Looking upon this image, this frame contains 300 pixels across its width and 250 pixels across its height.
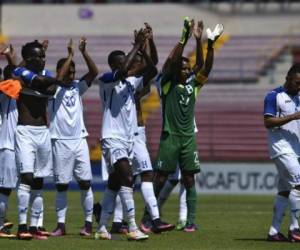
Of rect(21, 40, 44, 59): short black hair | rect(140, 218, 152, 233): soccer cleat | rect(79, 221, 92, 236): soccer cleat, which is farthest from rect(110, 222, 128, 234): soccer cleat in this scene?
rect(21, 40, 44, 59): short black hair

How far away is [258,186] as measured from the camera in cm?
2886

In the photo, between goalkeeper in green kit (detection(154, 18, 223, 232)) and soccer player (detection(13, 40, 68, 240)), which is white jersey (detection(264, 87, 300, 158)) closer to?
goalkeeper in green kit (detection(154, 18, 223, 232))

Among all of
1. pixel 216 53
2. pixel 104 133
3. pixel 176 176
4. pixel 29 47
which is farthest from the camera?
pixel 216 53

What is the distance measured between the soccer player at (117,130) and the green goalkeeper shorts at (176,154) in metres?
1.20

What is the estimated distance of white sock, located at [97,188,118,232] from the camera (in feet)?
49.0

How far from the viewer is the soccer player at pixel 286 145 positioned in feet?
47.8

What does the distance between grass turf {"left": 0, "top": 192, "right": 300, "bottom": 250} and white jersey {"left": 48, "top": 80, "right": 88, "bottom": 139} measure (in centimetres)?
142

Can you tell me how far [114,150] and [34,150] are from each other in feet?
3.45

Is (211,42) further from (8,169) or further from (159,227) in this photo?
(8,169)

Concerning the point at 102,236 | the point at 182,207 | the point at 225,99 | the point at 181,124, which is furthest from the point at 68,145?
the point at 225,99

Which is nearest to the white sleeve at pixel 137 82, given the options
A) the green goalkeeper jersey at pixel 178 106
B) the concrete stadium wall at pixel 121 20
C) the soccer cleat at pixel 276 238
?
the green goalkeeper jersey at pixel 178 106

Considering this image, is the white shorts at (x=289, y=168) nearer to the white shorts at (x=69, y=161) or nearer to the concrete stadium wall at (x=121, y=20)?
the white shorts at (x=69, y=161)

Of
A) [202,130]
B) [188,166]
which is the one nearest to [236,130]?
[202,130]

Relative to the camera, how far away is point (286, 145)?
48.2ft
